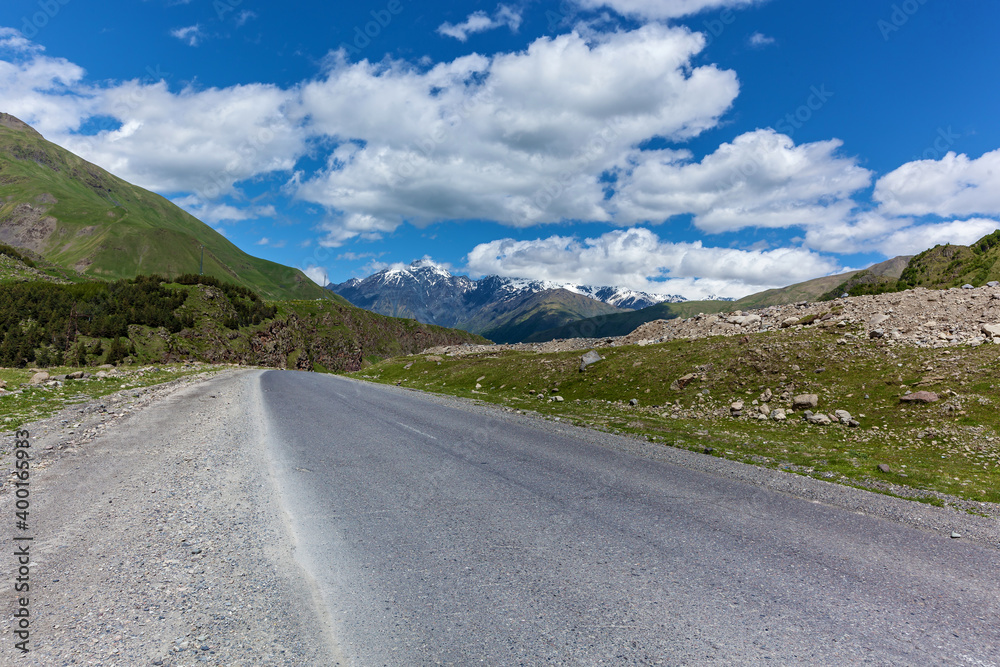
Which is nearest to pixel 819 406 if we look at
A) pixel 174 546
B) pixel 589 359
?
pixel 589 359

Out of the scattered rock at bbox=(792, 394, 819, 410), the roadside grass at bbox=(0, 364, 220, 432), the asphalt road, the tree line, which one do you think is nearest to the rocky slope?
the scattered rock at bbox=(792, 394, 819, 410)

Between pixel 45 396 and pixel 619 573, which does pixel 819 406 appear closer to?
pixel 619 573

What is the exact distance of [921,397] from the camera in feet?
58.0

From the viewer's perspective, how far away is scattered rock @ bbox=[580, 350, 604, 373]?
35781mm

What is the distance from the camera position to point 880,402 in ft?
61.4

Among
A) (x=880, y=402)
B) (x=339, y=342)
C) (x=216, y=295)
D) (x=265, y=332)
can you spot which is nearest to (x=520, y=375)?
(x=880, y=402)

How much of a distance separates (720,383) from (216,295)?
4763 inches

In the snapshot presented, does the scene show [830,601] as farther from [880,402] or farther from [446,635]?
[880,402]

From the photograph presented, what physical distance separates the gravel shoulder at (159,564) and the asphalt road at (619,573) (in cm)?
52

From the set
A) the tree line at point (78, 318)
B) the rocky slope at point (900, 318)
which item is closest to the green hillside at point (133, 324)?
the tree line at point (78, 318)

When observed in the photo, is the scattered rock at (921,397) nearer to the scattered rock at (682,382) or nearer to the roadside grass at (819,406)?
the roadside grass at (819,406)

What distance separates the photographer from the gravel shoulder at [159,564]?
4.30 metres

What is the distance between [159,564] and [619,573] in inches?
254

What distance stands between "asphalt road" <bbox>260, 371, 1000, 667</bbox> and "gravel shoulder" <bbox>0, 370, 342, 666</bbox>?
0.52 metres
